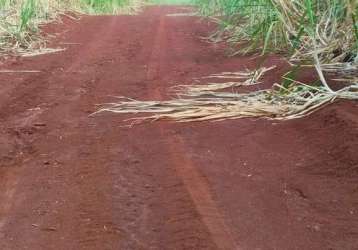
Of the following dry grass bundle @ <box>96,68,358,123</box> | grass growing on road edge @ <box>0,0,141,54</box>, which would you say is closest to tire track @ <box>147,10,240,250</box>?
dry grass bundle @ <box>96,68,358,123</box>

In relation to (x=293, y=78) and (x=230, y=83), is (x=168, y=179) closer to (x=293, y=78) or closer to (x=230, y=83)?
(x=293, y=78)

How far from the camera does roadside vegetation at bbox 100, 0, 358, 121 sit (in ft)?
14.6

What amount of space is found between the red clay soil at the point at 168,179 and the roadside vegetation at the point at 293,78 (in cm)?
19

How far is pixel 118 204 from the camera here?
2906mm

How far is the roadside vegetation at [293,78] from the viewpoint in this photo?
446 cm

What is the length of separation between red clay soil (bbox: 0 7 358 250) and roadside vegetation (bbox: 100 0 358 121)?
0.62 feet

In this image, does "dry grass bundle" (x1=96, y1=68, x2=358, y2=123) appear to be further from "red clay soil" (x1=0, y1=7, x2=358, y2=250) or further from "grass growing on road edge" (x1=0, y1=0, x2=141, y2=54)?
"grass growing on road edge" (x1=0, y1=0, x2=141, y2=54)

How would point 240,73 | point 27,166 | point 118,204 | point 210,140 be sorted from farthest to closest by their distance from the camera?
point 240,73
point 210,140
point 27,166
point 118,204

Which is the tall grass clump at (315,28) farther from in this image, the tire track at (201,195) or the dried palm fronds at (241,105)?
the tire track at (201,195)

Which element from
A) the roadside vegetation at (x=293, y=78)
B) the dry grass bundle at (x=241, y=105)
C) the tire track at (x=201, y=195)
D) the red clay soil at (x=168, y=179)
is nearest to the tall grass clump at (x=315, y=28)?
the roadside vegetation at (x=293, y=78)

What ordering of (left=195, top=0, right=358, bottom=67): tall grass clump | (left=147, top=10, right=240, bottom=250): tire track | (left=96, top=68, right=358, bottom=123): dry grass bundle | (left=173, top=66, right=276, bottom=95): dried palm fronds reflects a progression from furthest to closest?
(left=173, top=66, right=276, bottom=95): dried palm fronds
(left=195, top=0, right=358, bottom=67): tall grass clump
(left=96, top=68, right=358, bottom=123): dry grass bundle
(left=147, top=10, right=240, bottom=250): tire track

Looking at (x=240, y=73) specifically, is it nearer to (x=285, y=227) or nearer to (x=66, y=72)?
(x=66, y=72)

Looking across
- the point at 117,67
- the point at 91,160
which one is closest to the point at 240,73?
the point at 117,67

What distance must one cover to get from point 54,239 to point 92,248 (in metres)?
0.20
